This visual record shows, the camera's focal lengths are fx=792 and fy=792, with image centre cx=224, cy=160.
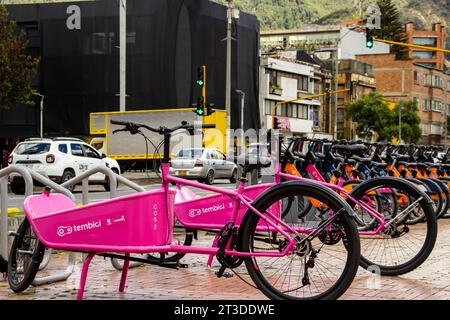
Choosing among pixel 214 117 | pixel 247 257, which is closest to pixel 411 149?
pixel 247 257

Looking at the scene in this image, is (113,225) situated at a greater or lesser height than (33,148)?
greater

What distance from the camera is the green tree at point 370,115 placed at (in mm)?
79875

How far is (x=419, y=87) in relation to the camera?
104125 millimetres

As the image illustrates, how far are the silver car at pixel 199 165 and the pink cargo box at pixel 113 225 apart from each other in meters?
24.0

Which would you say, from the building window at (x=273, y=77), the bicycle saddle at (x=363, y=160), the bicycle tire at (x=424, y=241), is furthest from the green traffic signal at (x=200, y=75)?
the building window at (x=273, y=77)

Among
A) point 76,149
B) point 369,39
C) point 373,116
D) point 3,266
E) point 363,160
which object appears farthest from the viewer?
point 373,116

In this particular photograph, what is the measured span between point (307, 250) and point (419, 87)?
102 metres

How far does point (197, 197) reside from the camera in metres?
7.75

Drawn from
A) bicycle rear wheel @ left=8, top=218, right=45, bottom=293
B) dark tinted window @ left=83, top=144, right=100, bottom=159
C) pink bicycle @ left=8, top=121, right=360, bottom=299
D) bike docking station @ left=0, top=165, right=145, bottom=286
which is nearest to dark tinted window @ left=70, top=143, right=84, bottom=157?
dark tinted window @ left=83, top=144, right=100, bottom=159

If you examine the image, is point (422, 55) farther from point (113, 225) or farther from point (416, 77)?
point (113, 225)

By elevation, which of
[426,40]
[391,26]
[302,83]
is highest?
[391,26]

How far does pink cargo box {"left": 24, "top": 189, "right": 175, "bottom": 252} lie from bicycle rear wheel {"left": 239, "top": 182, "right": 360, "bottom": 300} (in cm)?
63

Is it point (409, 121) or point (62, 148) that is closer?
point (62, 148)

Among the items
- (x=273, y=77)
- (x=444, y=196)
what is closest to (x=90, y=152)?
(x=444, y=196)
